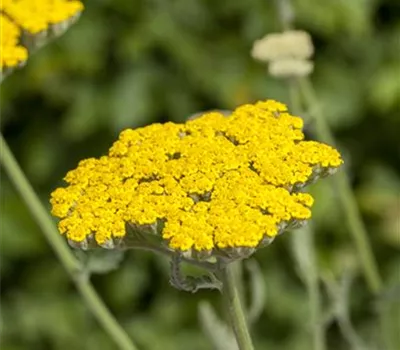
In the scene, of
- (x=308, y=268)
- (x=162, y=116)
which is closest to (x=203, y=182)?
(x=308, y=268)

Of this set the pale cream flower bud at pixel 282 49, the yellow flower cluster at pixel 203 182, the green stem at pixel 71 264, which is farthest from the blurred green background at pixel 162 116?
the yellow flower cluster at pixel 203 182

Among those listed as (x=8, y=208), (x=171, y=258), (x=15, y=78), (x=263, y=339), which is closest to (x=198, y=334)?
(x=263, y=339)

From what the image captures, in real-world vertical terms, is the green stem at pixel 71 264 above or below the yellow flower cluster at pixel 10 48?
below

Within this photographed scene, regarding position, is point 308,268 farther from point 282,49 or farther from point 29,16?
point 29,16

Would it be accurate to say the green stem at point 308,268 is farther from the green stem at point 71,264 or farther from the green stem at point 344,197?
the green stem at point 71,264

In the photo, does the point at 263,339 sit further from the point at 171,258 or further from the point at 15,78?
the point at 171,258

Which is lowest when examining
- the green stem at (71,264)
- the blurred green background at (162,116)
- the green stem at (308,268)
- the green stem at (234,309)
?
the blurred green background at (162,116)
